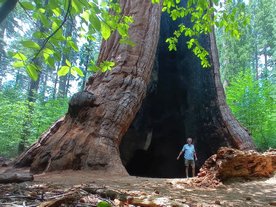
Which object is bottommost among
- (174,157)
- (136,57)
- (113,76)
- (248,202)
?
(248,202)

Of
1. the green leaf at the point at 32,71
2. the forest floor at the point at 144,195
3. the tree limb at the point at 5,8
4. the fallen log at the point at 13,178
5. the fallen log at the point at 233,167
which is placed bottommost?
the forest floor at the point at 144,195

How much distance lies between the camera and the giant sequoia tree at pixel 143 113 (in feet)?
17.4

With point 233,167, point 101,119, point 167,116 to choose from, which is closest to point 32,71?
point 233,167

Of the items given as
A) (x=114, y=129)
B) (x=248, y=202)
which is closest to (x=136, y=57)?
(x=114, y=129)

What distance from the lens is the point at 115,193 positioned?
2498mm

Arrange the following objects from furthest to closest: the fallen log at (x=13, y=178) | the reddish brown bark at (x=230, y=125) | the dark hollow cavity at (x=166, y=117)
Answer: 1. the dark hollow cavity at (x=166, y=117)
2. the reddish brown bark at (x=230, y=125)
3. the fallen log at (x=13, y=178)

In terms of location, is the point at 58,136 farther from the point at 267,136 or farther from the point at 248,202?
the point at 267,136

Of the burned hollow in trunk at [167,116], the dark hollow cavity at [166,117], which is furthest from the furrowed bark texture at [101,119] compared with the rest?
the dark hollow cavity at [166,117]

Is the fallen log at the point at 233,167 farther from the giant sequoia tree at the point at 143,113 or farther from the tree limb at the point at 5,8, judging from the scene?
the tree limb at the point at 5,8

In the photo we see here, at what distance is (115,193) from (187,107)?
24.9 ft

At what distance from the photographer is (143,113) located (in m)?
10.5

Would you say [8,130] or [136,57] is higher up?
[136,57]

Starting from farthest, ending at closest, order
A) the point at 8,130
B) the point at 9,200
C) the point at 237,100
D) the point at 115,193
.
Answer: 1. the point at 237,100
2. the point at 8,130
3. the point at 115,193
4. the point at 9,200

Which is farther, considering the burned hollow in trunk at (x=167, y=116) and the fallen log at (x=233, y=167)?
the burned hollow in trunk at (x=167, y=116)
